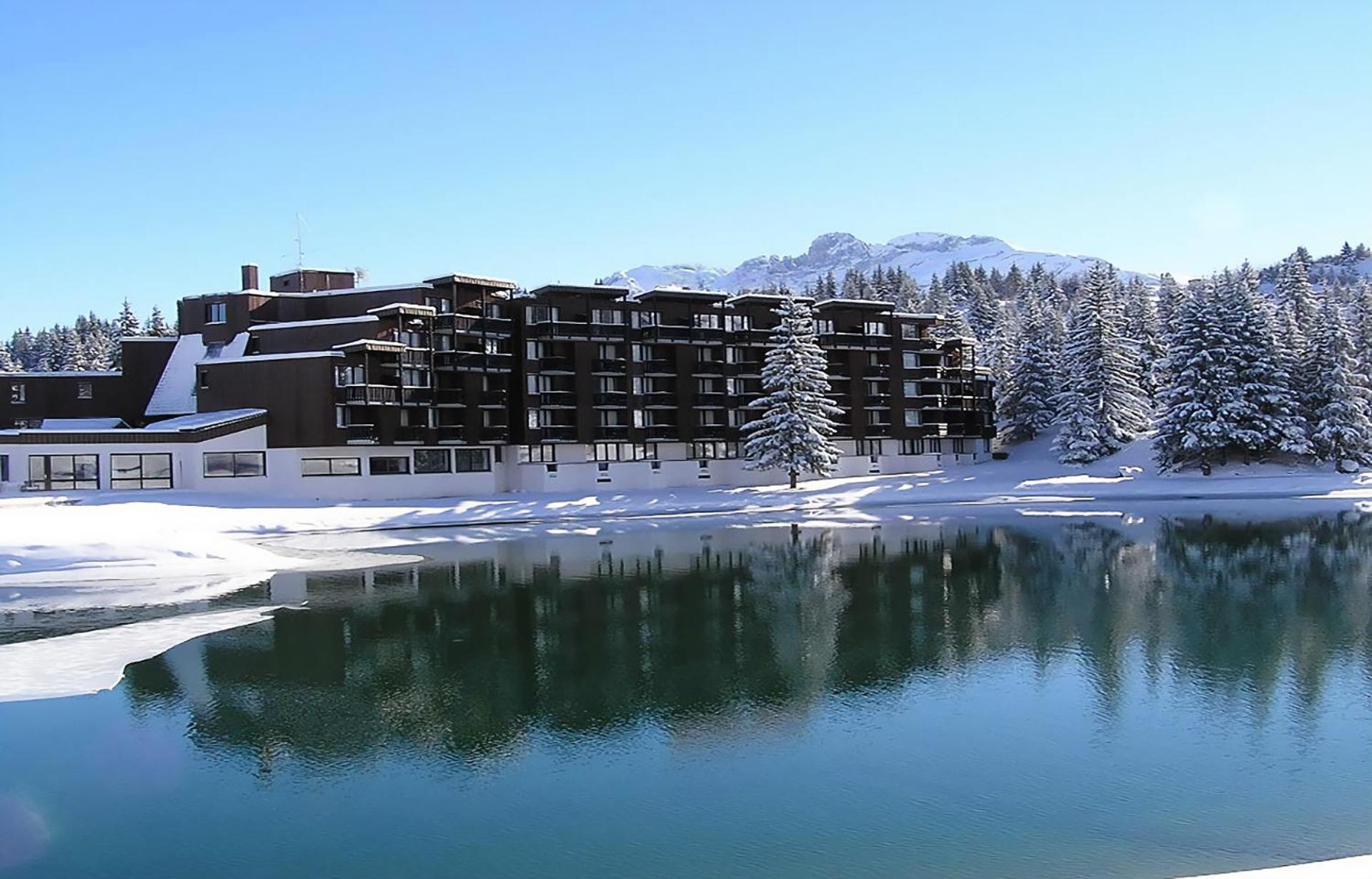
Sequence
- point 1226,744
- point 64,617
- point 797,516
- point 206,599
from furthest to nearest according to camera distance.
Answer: point 797,516 → point 206,599 → point 64,617 → point 1226,744

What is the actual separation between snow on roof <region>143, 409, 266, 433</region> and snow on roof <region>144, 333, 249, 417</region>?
3.14 meters

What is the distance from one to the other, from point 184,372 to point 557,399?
89.2 ft

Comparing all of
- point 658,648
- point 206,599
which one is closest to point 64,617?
point 206,599

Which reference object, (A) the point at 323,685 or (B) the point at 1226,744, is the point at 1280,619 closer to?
(B) the point at 1226,744

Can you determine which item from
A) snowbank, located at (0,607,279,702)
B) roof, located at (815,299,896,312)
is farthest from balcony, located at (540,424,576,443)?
snowbank, located at (0,607,279,702)

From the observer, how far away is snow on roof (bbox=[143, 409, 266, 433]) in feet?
207

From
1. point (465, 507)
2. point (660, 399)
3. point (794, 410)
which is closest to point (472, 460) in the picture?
point (465, 507)

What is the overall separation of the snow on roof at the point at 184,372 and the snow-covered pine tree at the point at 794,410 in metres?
37.6

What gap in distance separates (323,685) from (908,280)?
167m

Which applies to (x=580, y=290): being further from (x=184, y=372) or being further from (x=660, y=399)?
(x=184, y=372)

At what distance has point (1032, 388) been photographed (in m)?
95.2

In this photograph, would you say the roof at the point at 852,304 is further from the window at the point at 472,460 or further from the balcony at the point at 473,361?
the window at the point at 472,460

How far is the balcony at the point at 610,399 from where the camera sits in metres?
75.5

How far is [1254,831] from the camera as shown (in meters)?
12.6
